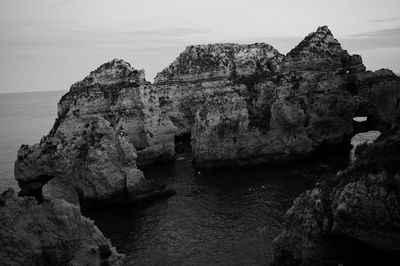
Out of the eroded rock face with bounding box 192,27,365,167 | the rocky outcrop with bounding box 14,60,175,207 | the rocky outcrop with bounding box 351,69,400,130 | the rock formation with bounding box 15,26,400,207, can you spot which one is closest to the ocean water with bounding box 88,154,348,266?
the rocky outcrop with bounding box 14,60,175,207

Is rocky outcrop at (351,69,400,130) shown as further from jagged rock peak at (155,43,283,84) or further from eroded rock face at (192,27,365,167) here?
jagged rock peak at (155,43,283,84)

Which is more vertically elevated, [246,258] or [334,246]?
[334,246]

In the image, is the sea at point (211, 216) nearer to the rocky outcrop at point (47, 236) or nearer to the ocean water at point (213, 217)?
the ocean water at point (213, 217)

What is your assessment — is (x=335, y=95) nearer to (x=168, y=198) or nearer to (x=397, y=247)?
(x=168, y=198)

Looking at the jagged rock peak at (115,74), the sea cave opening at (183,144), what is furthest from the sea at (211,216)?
the jagged rock peak at (115,74)

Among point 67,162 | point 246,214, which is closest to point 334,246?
point 246,214

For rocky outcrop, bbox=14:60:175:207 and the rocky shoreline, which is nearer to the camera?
the rocky shoreline
